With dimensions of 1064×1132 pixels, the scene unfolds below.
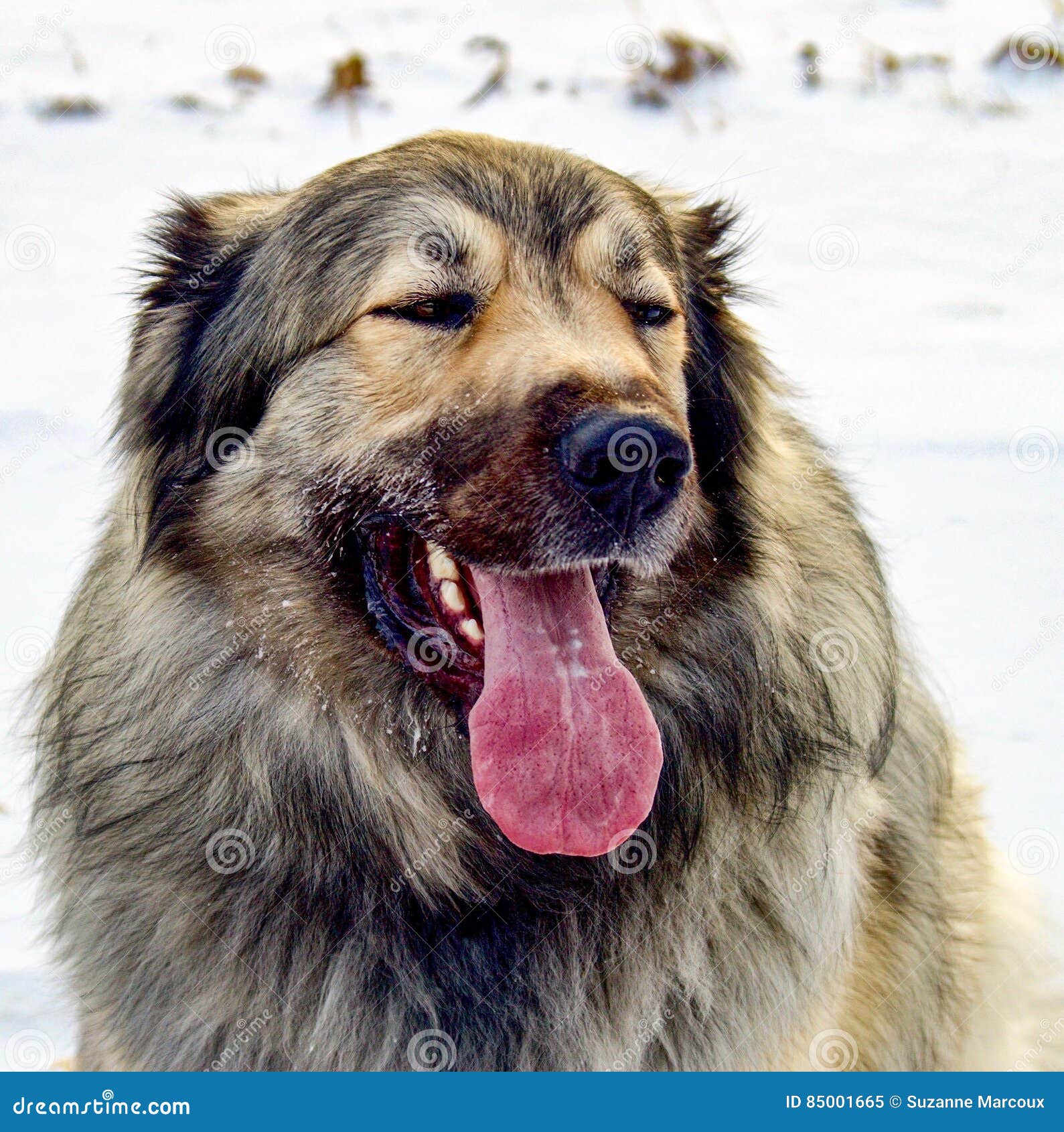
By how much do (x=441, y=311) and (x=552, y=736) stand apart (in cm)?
83

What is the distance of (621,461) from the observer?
2020 mm

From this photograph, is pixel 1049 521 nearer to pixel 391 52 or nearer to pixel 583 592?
pixel 583 592

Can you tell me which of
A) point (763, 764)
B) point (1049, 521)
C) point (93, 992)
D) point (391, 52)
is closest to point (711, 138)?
point (391, 52)

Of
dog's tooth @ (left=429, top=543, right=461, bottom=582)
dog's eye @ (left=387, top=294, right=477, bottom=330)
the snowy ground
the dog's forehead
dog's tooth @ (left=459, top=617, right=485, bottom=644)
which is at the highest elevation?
the dog's forehead

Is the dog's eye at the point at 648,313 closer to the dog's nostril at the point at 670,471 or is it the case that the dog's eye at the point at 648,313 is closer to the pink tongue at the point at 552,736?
the dog's nostril at the point at 670,471

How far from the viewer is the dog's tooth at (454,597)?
2268 mm

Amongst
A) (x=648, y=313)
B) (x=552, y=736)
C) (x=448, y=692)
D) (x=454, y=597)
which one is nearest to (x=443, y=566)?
(x=454, y=597)

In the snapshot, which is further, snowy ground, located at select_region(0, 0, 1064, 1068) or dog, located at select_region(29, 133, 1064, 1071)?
snowy ground, located at select_region(0, 0, 1064, 1068)

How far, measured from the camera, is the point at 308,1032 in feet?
7.63

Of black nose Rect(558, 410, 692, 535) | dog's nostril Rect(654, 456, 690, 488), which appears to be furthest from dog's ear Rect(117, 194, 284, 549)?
dog's nostril Rect(654, 456, 690, 488)

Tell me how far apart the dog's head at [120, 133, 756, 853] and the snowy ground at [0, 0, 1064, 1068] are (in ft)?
2.46

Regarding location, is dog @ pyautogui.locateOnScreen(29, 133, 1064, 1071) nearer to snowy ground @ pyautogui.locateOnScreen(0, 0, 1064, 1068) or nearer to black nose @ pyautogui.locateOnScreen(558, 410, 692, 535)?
black nose @ pyautogui.locateOnScreen(558, 410, 692, 535)

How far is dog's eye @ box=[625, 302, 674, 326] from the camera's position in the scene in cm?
247

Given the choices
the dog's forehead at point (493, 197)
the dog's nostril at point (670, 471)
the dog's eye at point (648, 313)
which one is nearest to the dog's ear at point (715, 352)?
the dog's eye at point (648, 313)
